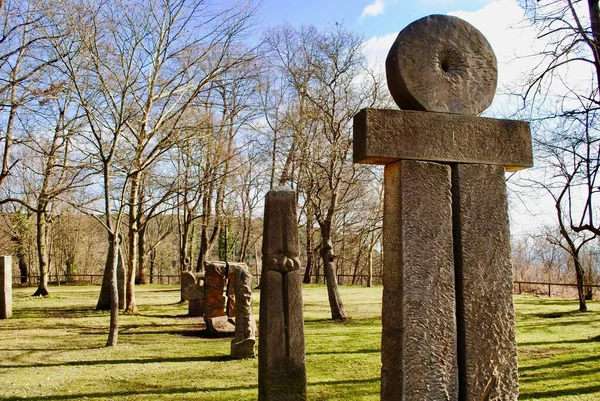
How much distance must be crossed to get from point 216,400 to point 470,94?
5842 mm

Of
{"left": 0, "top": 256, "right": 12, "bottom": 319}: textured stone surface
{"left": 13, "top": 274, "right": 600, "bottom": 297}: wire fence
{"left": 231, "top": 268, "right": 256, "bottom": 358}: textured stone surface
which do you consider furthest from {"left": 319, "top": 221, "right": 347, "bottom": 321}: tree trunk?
{"left": 13, "top": 274, "right": 600, "bottom": 297}: wire fence

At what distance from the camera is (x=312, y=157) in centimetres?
1906

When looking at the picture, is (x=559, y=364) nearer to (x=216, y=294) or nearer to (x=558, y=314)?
(x=216, y=294)

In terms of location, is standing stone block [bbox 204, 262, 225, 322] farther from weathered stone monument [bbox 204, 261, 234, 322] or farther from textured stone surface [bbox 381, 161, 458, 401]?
textured stone surface [bbox 381, 161, 458, 401]

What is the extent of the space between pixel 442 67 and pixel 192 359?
9036 mm

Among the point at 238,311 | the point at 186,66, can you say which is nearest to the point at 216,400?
the point at 238,311

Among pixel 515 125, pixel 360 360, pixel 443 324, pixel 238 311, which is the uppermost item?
pixel 515 125

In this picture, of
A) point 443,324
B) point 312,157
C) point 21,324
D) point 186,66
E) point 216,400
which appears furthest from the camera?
point 312,157

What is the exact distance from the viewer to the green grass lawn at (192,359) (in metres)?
8.18

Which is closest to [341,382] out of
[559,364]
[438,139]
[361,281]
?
[559,364]

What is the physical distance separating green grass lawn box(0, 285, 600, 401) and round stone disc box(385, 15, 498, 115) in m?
5.34

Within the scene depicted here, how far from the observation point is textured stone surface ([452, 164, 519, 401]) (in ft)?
11.6

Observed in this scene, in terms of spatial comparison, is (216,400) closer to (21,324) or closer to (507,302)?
(507,302)

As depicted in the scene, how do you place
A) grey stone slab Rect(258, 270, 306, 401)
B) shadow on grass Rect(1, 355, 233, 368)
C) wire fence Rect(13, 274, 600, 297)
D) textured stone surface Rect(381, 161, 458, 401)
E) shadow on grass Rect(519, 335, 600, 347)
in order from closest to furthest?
textured stone surface Rect(381, 161, 458, 401) < grey stone slab Rect(258, 270, 306, 401) < shadow on grass Rect(1, 355, 233, 368) < shadow on grass Rect(519, 335, 600, 347) < wire fence Rect(13, 274, 600, 297)
